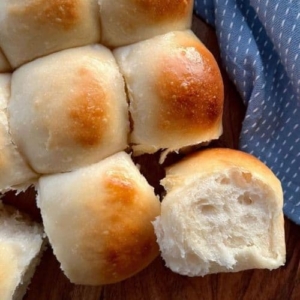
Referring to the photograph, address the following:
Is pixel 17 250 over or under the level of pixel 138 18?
under

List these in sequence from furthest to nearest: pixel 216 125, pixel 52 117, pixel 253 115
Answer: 1. pixel 253 115
2. pixel 216 125
3. pixel 52 117

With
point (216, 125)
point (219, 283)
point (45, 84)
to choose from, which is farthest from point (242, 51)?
point (219, 283)

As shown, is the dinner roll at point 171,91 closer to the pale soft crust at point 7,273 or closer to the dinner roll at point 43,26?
the dinner roll at point 43,26

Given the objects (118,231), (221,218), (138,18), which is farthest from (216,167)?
(138,18)

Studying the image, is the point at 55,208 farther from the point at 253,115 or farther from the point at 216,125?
the point at 253,115

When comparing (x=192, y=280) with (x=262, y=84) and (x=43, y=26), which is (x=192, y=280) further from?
(x=43, y=26)

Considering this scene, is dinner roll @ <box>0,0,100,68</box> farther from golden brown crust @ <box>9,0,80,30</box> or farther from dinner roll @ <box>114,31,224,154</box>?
dinner roll @ <box>114,31,224,154</box>
